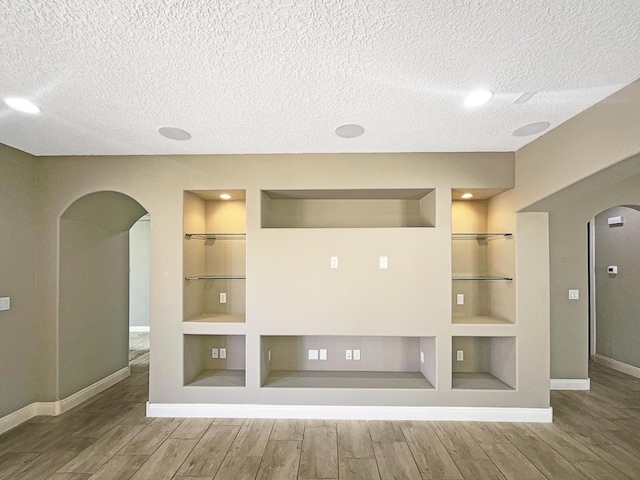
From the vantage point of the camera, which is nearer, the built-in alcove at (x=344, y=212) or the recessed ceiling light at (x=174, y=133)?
the recessed ceiling light at (x=174, y=133)

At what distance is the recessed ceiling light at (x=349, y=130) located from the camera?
280cm

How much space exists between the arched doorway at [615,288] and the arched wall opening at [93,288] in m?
6.70

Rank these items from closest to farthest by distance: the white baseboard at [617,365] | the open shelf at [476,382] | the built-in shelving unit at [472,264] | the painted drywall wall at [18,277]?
the painted drywall wall at [18,277] < the open shelf at [476,382] < the built-in shelving unit at [472,264] < the white baseboard at [617,365]

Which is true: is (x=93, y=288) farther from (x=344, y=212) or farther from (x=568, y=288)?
(x=568, y=288)

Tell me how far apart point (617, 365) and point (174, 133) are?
6.50m

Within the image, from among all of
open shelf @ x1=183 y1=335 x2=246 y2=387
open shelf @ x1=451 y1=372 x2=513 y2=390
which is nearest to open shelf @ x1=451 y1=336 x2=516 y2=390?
open shelf @ x1=451 y1=372 x2=513 y2=390

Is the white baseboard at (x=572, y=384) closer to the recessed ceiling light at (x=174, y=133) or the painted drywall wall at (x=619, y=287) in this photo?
the painted drywall wall at (x=619, y=287)

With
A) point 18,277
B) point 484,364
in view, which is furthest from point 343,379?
point 18,277

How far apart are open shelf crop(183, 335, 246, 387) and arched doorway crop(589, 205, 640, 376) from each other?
208 inches

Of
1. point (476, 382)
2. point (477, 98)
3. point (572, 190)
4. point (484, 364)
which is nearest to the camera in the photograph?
point (477, 98)

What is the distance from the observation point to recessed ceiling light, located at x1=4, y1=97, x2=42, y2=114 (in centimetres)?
230

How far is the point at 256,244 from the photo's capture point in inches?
140

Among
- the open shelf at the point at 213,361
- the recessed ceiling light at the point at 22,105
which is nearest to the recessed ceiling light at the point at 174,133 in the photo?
the recessed ceiling light at the point at 22,105

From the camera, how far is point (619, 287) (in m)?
4.95
